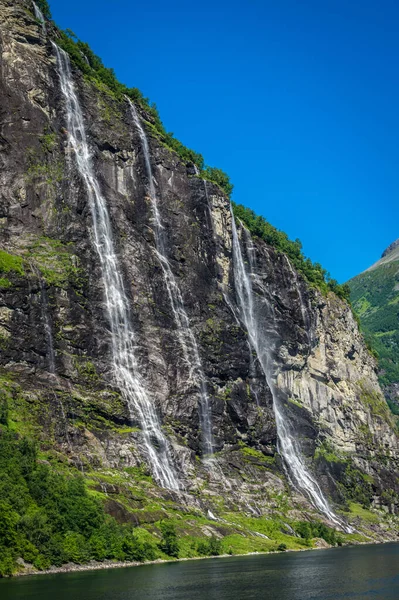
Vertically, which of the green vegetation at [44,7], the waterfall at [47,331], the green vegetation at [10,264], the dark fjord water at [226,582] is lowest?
the dark fjord water at [226,582]

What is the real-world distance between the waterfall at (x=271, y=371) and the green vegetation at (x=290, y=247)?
10.8 metres

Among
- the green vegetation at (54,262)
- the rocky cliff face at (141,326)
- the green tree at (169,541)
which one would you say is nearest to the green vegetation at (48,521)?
the green tree at (169,541)

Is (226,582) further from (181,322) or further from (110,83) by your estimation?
(110,83)

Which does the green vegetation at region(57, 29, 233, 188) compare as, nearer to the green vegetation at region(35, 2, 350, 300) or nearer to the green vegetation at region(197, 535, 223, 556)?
the green vegetation at region(35, 2, 350, 300)

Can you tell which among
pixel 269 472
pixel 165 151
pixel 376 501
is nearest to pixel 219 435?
pixel 269 472

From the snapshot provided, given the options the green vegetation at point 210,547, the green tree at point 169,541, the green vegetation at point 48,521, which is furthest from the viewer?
the green vegetation at point 210,547

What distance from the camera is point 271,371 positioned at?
6014 inches

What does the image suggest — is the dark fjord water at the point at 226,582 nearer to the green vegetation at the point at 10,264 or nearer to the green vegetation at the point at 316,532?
the green vegetation at the point at 316,532

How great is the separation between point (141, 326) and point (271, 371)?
39839 millimetres

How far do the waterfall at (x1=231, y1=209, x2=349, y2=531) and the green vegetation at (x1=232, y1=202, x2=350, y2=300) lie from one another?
426 inches

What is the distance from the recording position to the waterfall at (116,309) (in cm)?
10894

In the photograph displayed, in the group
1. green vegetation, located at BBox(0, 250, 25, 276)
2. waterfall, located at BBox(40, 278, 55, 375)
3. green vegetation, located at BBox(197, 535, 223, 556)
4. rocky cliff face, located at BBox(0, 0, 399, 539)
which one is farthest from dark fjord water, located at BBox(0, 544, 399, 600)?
green vegetation, located at BBox(0, 250, 25, 276)

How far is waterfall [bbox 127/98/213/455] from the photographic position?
122 meters

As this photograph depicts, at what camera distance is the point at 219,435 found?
122125 millimetres
